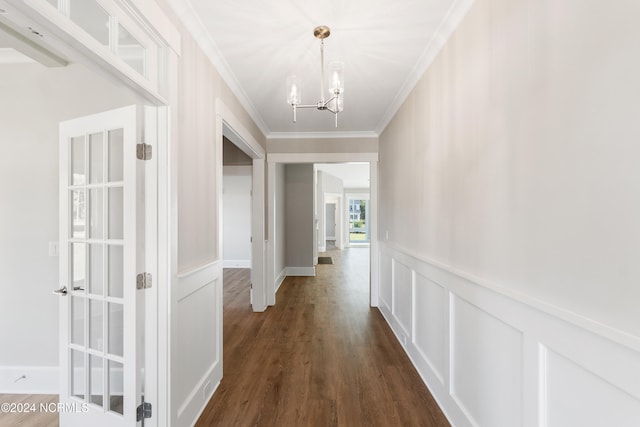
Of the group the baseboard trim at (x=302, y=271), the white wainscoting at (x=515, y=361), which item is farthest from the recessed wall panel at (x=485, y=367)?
the baseboard trim at (x=302, y=271)

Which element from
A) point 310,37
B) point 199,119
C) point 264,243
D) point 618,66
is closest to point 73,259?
point 199,119

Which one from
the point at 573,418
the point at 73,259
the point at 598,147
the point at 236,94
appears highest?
the point at 236,94

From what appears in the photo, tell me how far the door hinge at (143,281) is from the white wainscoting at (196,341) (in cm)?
15

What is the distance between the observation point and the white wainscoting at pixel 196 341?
1.72 m

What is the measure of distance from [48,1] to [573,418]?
90.9 inches

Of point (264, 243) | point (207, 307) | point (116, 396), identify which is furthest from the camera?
point (264, 243)

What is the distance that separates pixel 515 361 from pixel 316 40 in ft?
7.40

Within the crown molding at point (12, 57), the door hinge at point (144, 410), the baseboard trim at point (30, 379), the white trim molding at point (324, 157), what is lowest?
the baseboard trim at point (30, 379)

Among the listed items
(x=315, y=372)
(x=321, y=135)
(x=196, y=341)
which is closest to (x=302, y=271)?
(x=321, y=135)

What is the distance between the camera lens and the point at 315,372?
2504 millimetres

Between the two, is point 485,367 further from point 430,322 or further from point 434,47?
point 434,47

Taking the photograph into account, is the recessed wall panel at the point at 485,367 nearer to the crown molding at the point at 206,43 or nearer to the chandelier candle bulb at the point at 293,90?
the chandelier candle bulb at the point at 293,90

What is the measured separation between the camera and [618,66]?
83 cm

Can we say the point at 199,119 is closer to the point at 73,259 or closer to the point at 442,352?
the point at 73,259
